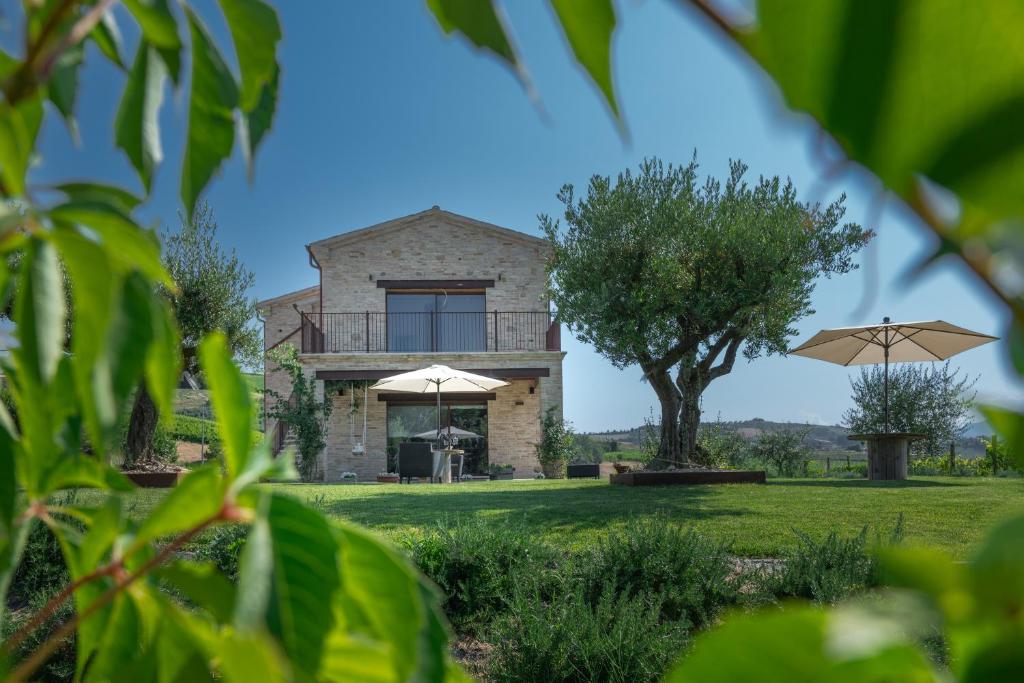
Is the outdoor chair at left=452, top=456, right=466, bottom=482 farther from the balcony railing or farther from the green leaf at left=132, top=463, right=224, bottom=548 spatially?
the green leaf at left=132, top=463, right=224, bottom=548

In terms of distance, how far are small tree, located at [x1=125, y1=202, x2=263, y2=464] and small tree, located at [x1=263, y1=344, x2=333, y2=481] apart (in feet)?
7.48

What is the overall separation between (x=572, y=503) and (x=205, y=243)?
10344 millimetres

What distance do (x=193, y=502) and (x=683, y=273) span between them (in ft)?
39.6

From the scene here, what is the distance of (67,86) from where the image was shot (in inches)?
20.9

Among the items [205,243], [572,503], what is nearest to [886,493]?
[572,503]

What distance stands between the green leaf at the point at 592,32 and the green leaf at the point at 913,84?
0.32 feet

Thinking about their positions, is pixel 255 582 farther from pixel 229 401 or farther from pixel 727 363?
pixel 727 363

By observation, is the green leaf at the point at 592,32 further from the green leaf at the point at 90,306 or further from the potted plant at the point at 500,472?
the potted plant at the point at 500,472

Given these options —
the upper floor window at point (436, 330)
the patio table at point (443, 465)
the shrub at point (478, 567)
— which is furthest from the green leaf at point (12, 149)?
the upper floor window at point (436, 330)

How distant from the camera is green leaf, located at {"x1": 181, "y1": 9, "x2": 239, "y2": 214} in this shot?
42 centimetres

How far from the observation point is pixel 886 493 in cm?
853

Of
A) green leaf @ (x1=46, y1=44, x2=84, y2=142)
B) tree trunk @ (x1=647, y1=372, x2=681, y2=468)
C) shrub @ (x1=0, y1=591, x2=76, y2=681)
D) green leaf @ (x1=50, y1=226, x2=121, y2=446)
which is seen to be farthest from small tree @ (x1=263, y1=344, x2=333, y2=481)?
green leaf @ (x1=50, y1=226, x2=121, y2=446)

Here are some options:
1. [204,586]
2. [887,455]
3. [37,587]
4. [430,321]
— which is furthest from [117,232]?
[430,321]

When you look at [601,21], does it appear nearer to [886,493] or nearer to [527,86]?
[527,86]
